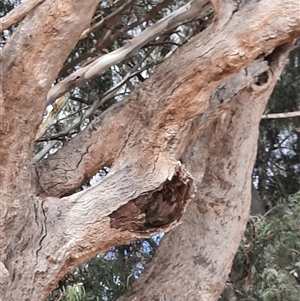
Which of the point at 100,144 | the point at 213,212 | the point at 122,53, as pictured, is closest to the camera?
the point at 100,144

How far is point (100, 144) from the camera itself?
5.42 ft

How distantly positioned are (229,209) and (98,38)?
4.64 ft

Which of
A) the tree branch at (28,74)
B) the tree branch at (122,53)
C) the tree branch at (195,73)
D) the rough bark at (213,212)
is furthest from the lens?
the tree branch at (122,53)

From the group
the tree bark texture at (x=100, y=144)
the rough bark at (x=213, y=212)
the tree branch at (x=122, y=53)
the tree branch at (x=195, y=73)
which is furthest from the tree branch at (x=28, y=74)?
the rough bark at (x=213, y=212)

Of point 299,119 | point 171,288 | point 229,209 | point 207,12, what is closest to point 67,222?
point 171,288

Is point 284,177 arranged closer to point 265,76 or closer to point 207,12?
point 207,12

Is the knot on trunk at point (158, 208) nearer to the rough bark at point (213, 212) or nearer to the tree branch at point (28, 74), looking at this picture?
the tree branch at point (28, 74)

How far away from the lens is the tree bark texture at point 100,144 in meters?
1.36

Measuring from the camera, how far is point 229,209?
1954 millimetres

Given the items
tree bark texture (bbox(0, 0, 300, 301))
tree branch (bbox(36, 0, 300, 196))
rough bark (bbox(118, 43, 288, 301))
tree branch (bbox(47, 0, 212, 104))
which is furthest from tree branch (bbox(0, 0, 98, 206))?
rough bark (bbox(118, 43, 288, 301))

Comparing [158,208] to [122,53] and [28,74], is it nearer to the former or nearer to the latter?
[28,74]

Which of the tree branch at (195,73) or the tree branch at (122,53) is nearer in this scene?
the tree branch at (195,73)

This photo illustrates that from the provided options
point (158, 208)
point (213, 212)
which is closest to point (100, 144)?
point (158, 208)

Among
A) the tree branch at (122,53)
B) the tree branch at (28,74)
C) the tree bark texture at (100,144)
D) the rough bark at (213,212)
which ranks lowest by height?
the rough bark at (213,212)
